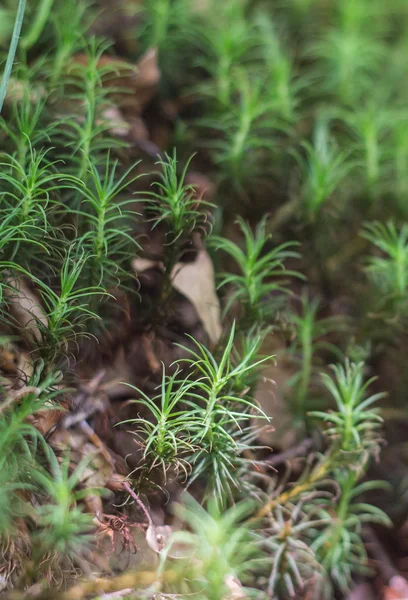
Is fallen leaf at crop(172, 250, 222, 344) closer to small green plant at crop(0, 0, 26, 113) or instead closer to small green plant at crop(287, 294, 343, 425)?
small green plant at crop(287, 294, 343, 425)

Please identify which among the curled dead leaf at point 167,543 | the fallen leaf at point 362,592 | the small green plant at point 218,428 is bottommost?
the fallen leaf at point 362,592

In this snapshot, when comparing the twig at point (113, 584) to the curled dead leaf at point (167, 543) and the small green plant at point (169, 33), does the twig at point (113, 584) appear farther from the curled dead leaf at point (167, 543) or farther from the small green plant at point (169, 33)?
the small green plant at point (169, 33)

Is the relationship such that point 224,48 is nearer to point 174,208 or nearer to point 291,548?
point 174,208

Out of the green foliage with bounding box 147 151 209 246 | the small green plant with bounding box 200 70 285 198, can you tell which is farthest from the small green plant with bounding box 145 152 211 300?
the small green plant with bounding box 200 70 285 198

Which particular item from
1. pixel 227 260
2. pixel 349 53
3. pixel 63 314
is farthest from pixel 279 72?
pixel 63 314

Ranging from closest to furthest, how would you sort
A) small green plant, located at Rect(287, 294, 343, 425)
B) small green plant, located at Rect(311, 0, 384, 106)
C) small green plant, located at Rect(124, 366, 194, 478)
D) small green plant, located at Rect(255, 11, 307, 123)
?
1. small green plant, located at Rect(124, 366, 194, 478)
2. small green plant, located at Rect(287, 294, 343, 425)
3. small green plant, located at Rect(255, 11, 307, 123)
4. small green plant, located at Rect(311, 0, 384, 106)

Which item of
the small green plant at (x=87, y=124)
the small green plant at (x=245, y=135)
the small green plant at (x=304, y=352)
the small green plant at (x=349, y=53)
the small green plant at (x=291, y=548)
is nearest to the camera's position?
the small green plant at (x=291, y=548)

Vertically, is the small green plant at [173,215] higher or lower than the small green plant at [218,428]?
higher

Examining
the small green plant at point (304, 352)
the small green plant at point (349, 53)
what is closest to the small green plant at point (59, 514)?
the small green plant at point (304, 352)

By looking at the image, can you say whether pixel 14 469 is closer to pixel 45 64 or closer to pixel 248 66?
pixel 45 64
